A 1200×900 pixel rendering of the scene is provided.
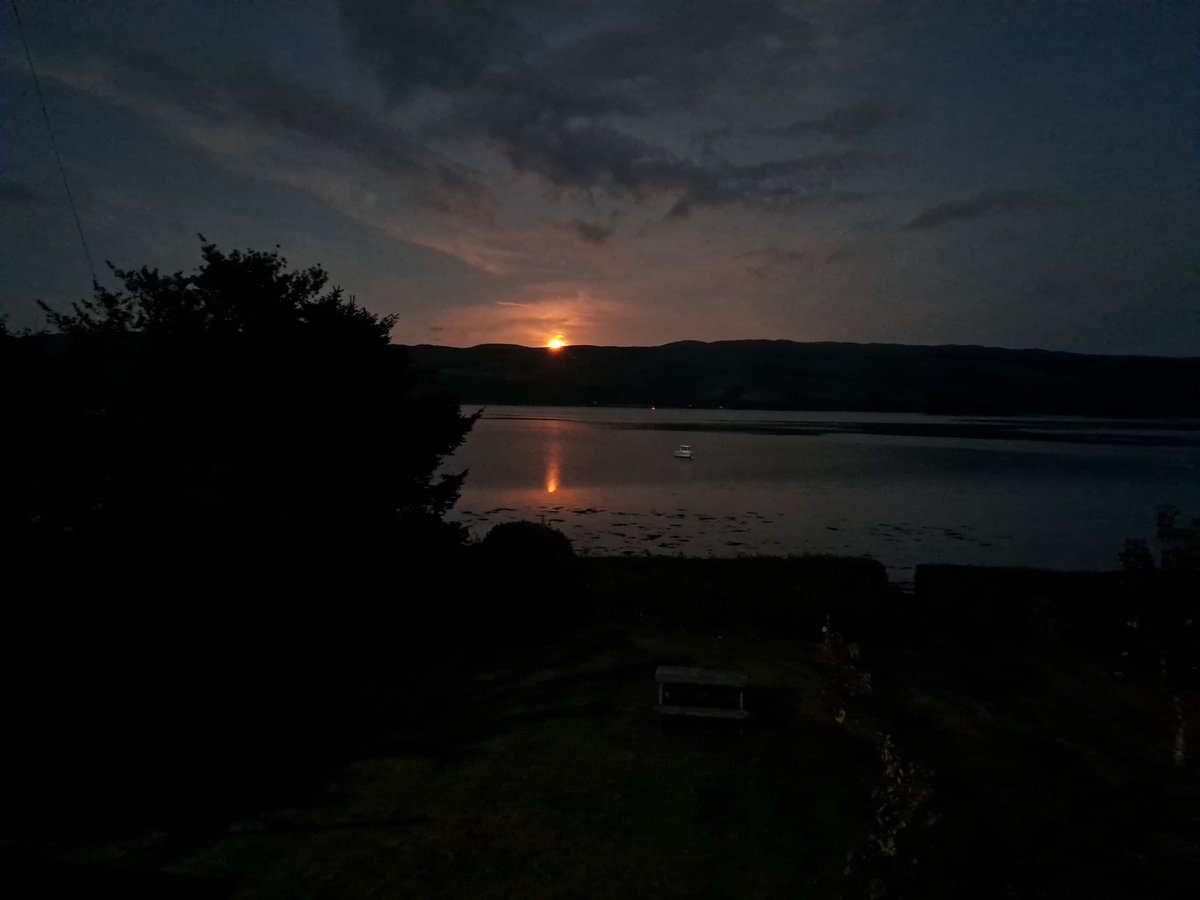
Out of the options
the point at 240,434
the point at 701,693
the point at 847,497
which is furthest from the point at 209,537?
the point at 847,497

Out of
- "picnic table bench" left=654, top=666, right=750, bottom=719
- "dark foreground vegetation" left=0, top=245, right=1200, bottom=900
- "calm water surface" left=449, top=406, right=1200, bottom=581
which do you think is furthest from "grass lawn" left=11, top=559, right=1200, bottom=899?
"calm water surface" left=449, top=406, right=1200, bottom=581

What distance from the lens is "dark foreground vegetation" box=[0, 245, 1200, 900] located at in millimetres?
7891

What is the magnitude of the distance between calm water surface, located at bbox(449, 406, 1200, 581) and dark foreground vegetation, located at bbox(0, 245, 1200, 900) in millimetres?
19538

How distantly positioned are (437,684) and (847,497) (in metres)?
57.7

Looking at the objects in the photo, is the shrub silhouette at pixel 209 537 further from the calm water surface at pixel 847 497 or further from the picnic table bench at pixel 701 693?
the calm water surface at pixel 847 497

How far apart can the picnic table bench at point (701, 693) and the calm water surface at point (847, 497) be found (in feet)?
73.3

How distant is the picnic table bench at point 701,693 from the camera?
11.4 metres

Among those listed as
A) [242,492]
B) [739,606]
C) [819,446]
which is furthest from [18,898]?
[819,446]

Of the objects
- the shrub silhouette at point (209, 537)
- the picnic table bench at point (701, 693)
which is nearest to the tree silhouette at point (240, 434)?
the shrub silhouette at point (209, 537)

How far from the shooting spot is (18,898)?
4105mm

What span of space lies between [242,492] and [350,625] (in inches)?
125

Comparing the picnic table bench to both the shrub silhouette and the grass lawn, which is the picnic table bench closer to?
the grass lawn

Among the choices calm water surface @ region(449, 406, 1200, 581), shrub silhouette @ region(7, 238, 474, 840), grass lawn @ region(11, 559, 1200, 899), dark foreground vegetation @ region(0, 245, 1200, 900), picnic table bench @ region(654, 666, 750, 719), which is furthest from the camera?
calm water surface @ region(449, 406, 1200, 581)

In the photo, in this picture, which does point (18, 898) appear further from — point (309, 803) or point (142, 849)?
point (309, 803)
